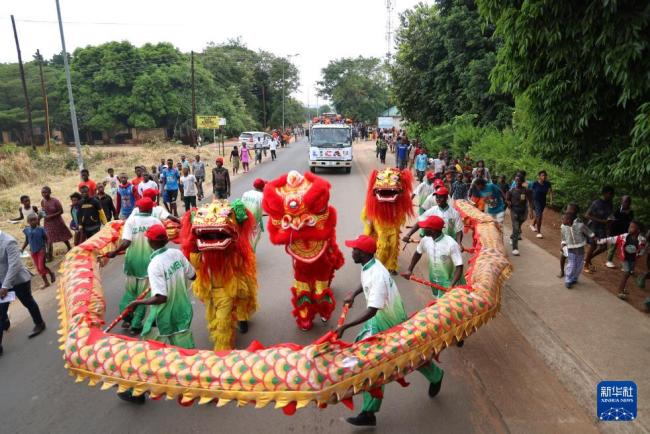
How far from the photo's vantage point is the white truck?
21.0m

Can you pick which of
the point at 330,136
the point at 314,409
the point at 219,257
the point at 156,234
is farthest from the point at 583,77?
the point at 330,136

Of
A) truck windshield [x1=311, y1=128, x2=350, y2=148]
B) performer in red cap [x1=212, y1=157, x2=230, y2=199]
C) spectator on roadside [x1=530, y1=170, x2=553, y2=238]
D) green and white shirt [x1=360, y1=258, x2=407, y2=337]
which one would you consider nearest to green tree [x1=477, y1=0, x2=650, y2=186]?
green and white shirt [x1=360, y1=258, x2=407, y2=337]

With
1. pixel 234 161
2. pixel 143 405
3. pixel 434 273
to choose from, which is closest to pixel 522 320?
pixel 434 273

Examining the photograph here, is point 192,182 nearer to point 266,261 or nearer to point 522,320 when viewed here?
point 266,261

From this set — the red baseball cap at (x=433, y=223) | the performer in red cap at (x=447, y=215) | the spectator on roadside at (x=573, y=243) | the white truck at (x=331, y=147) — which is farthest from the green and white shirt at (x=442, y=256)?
the white truck at (x=331, y=147)

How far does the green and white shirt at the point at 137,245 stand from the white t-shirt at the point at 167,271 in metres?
1.47

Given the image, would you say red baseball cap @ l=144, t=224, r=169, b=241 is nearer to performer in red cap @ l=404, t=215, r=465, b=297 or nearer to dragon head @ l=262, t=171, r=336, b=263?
dragon head @ l=262, t=171, r=336, b=263

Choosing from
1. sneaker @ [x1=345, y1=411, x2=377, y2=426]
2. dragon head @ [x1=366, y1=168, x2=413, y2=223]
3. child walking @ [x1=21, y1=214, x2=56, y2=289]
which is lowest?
sneaker @ [x1=345, y1=411, x2=377, y2=426]

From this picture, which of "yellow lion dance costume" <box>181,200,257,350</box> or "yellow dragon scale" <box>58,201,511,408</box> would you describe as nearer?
"yellow dragon scale" <box>58,201,511,408</box>

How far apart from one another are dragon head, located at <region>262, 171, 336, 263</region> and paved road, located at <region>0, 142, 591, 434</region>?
46.7 inches

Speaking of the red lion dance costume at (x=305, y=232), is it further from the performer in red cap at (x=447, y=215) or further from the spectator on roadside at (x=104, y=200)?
the spectator on roadside at (x=104, y=200)

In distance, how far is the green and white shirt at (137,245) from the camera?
588cm

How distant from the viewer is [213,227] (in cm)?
472

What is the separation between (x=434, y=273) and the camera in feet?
18.0
